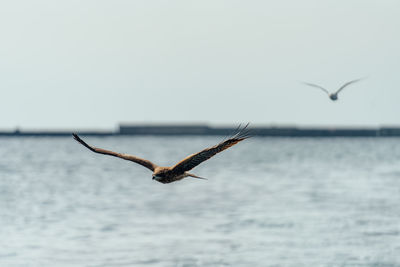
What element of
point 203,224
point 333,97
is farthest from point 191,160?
point 203,224

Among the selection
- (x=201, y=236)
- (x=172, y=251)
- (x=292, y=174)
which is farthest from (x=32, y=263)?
(x=292, y=174)

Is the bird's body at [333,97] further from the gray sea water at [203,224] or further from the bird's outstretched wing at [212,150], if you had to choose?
the bird's outstretched wing at [212,150]

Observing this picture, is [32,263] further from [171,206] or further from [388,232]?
[171,206]

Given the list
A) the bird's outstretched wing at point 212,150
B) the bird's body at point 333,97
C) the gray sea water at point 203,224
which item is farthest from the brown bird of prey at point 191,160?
the gray sea water at point 203,224

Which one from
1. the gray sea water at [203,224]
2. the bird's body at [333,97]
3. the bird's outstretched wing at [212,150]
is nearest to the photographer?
the bird's outstretched wing at [212,150]

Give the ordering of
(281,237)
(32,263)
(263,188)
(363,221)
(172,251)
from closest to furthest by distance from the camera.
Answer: (32,263) → (172,251) → (281,237) → (363,221) → (263,188)

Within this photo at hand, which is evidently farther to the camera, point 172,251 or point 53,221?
point 53,221

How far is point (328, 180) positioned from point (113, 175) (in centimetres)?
3001

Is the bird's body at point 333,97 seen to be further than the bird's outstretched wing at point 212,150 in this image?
Yes

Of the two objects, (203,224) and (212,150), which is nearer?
(212,150)

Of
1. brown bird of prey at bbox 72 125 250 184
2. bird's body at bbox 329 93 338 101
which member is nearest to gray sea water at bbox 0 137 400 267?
bird's body at bbox 329 93 338 101

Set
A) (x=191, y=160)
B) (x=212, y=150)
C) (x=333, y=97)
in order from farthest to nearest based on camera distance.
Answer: (x=333, y=97), (x=191, y=160), (x=212, y=150)

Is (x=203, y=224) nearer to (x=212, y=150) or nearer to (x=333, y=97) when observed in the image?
(x=333, y=97)

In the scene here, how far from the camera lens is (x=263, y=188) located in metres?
78.7
